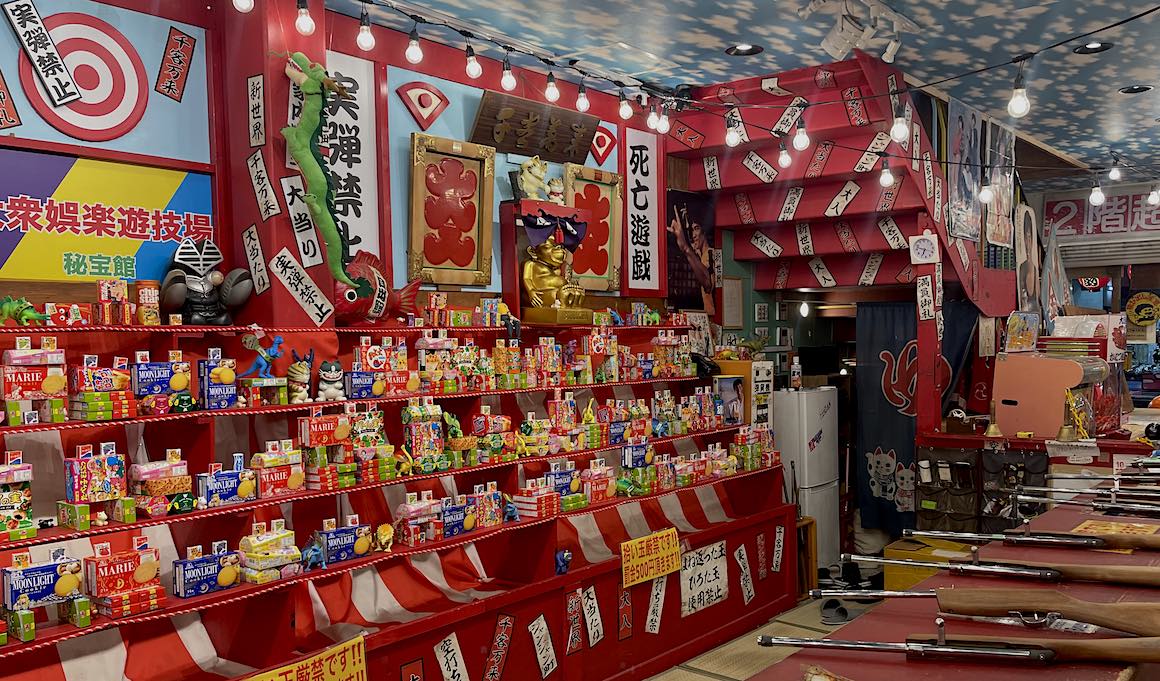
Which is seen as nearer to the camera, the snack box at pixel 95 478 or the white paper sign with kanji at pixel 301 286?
the snack box at pixel 95 478

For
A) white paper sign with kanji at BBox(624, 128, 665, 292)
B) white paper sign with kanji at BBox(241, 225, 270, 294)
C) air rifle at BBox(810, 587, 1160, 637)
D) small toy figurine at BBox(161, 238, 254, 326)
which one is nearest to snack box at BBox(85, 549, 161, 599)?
small toy figurine at BBox(161, 238, 254, 326)

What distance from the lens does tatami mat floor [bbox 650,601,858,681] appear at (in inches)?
213

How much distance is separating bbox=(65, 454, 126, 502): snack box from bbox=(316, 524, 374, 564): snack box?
2.91ft

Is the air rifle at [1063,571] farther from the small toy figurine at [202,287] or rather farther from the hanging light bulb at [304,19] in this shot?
the hanging light bulb at [304,19]

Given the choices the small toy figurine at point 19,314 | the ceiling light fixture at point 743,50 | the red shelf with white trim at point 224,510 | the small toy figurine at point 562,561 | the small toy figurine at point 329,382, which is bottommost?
the small toy figurine at point 562,561

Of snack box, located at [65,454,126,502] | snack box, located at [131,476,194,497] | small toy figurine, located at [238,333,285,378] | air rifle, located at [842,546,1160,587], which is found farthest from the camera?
small toy figurine, located at [238,333,285,378]

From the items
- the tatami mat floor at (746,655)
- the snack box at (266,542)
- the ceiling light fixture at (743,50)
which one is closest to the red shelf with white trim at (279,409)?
the snack box at (266,542)

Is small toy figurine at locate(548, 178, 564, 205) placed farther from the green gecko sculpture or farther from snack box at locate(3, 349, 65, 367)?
snack box at locate(3, 349, 65, 367)

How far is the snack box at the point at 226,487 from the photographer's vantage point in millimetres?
3662

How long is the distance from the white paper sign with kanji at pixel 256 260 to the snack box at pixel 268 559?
3.76 ft

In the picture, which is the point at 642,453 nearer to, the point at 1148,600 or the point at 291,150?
the point at 291,150

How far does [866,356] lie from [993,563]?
5599 millimetres

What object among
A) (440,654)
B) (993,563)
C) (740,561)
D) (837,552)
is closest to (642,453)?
(740,561)

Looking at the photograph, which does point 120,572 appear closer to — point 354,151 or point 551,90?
point 354,151
